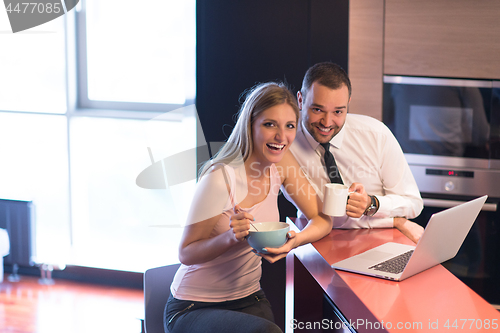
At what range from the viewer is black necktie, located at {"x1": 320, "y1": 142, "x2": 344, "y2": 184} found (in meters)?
1.94

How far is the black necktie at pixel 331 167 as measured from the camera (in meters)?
1.94

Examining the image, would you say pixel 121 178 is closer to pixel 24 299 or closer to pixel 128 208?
pixel 128 208

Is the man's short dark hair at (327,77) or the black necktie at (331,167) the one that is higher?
the man's short dark hair at (327,77)

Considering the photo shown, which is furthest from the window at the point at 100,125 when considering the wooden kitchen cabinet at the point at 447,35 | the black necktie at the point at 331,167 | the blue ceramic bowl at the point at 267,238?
the blue ceramic bowl at the point at 267,238

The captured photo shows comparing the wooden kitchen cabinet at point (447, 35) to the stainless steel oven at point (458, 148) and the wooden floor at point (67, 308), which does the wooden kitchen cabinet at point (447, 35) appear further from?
the wooden floor at point (67, 308)

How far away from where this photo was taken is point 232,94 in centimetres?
273

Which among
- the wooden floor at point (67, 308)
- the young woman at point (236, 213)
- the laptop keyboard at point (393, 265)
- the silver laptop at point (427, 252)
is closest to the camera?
the silver laptop at point (427, 252)

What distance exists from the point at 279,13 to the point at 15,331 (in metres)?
2.56

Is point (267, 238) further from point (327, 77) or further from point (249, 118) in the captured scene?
point (327, 77)

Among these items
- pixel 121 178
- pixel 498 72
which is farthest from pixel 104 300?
pixel 498 72

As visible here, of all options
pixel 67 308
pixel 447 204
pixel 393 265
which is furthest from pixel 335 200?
pixel 67 308

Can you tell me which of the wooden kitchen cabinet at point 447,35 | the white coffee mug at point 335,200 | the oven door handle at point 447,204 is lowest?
the oven door handle at point 447,204

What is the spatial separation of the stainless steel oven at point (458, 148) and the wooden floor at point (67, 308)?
197cm

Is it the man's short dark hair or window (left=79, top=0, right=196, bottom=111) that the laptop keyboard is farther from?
window (left=79, top=0, right=196, bottom=111)
